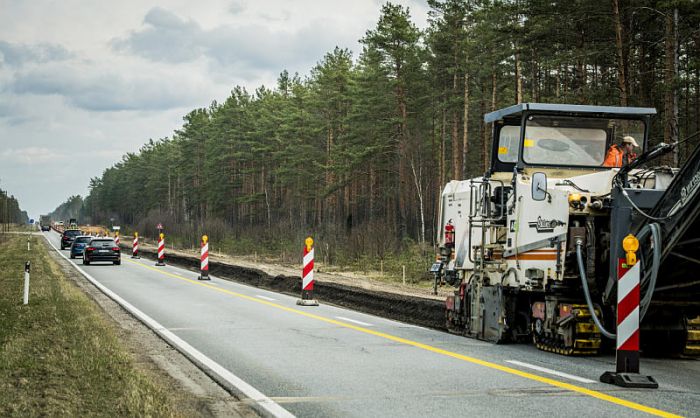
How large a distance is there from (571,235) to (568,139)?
2481 millimetres

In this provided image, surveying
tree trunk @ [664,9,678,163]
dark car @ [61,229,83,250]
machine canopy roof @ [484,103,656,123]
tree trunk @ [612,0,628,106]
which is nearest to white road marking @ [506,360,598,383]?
machine canopy roof @ [484,103,656,123]

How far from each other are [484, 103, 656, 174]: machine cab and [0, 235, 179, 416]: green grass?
6392 mm

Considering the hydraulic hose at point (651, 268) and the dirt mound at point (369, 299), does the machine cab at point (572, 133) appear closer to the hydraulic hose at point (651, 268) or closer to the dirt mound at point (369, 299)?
the hydraulic hose at point (651, 268)

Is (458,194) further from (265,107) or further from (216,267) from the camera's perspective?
(265,107)

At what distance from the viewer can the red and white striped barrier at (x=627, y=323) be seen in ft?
28.2

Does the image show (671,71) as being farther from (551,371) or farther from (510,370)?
(510,370)

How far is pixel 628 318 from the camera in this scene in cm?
875

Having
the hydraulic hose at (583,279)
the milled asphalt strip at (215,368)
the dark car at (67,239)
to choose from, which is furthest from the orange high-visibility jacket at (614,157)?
the dark car at (67,239)

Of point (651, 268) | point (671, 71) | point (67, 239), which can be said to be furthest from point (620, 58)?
point (67, 239)

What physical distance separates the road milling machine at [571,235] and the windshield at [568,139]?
0.02 metres

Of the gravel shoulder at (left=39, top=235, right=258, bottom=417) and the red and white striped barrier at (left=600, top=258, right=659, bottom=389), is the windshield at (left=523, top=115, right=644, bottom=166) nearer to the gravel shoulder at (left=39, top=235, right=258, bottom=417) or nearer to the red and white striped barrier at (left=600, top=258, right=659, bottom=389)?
the red and white striped barrier at (left=600, top=258, right=659, bottom=389)

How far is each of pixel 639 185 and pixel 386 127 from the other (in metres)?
44.8

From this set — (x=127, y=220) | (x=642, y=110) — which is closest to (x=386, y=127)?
(x=642, y=110)

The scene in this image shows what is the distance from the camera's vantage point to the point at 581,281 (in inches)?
395
